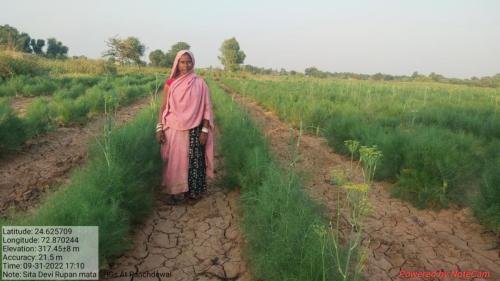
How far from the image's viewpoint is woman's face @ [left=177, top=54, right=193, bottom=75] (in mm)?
4109

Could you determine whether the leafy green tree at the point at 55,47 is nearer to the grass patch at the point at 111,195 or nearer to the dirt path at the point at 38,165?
the dirt path at the point at 38,165

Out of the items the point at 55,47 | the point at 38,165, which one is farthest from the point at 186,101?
the point at 55,47

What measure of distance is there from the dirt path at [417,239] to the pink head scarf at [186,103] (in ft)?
5.56

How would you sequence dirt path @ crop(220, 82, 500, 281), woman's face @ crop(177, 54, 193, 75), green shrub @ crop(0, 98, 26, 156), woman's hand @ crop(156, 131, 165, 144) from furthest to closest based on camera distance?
1. green shrub @ crop(0, 98, 26, 156)
2. woman's hand @ crop(156, 131, 165, 144)
3. woman's face @ crop(177, 54, 193, 75)
4. dirt path @ crop(220, 82, 500, 281)

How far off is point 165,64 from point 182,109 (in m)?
55.2

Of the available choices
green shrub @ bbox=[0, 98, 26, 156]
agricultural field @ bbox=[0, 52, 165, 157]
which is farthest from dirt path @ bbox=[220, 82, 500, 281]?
green shrub @ bbox=[0, 98, 26, 156]

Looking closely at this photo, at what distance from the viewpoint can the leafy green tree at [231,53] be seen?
61828 millimetres

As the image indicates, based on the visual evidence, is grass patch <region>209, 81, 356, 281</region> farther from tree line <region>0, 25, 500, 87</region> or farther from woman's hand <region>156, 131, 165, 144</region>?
tree line <region>0, 25, 500, 87</region>

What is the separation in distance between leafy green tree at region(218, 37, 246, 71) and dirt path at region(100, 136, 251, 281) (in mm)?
58136

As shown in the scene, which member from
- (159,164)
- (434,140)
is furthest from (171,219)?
(434,140)

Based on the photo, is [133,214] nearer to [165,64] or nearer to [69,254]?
[69,254]

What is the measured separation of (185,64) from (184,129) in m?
0.68

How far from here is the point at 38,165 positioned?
5223mm

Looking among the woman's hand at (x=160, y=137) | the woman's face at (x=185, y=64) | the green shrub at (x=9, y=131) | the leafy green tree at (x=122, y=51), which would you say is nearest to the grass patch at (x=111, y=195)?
the woman's hand at (x=160, y=137)
